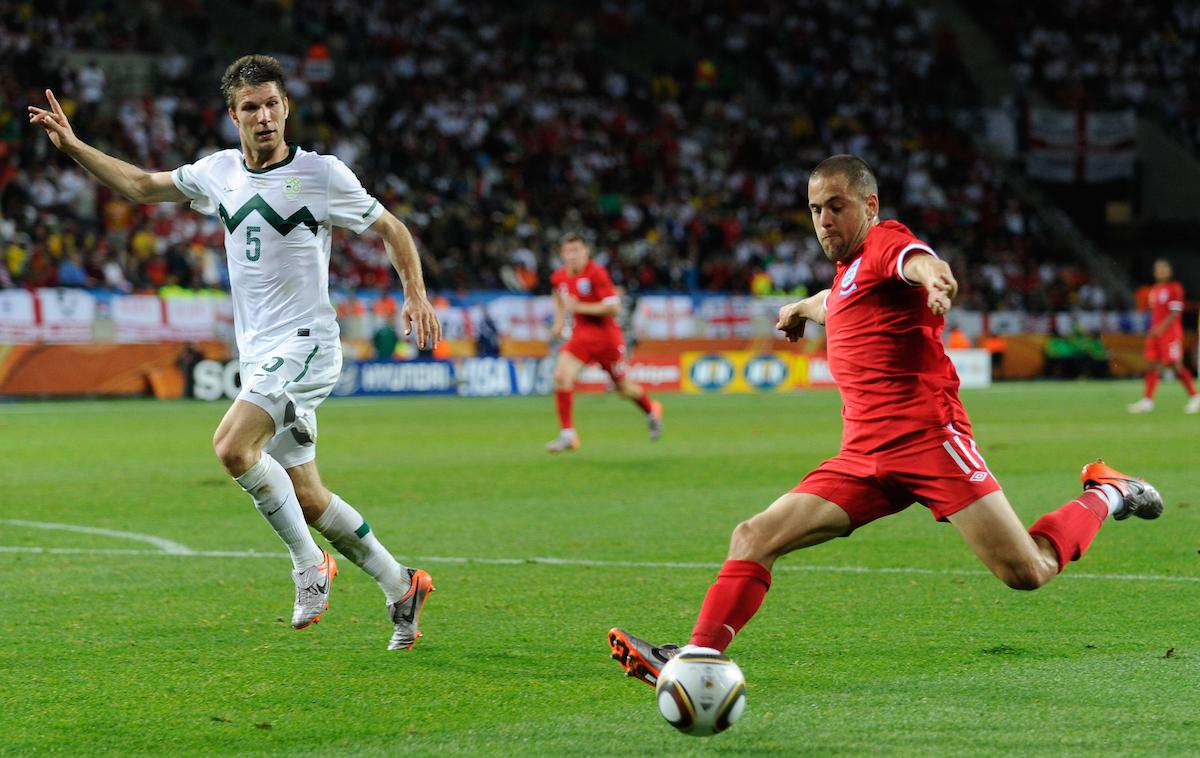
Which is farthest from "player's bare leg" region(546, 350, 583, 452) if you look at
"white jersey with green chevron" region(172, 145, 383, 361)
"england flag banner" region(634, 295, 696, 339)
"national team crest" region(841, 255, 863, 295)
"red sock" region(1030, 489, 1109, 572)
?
"england flag banner" region(634, 295, 696, 339)

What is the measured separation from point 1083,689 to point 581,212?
30.9 m

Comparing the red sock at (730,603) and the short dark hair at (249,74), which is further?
the short dark hair at (249,74)

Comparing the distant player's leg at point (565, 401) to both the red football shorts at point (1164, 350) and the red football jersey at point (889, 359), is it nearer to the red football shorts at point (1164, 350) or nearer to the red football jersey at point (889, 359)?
the red football shorts at point (1164, 350)

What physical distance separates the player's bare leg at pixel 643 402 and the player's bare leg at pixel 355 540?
10.4 meters

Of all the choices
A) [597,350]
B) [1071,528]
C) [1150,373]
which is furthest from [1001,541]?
[1150,373]

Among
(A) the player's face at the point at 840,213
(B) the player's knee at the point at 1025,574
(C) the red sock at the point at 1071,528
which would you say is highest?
(A) the player's face at the point at 840,213

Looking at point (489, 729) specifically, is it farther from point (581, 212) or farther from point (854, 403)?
point (581, 212)

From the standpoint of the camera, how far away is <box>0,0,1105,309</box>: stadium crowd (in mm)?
29156

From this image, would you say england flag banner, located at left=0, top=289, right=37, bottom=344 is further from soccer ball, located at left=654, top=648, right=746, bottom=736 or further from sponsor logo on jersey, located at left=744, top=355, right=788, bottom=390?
soccer ball, located at left=654, top=648, right=746, bottom=736

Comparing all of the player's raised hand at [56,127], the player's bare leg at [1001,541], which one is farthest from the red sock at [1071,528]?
the player's raised hand at [56,127]

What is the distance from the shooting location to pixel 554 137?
123ft

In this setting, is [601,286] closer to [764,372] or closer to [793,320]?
[793,320]

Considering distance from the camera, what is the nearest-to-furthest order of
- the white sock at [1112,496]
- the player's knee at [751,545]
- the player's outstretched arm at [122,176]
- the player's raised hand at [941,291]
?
1. the player's raised hand at [941,291]
2. the player's knee at [751,545]
3. the white sock at [1112,496]
4. the player's outstretched arm at [122,176]

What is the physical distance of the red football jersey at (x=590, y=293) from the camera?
1647 centimetres
